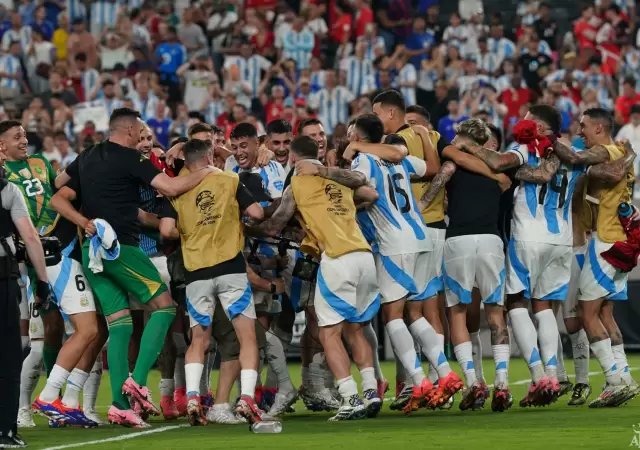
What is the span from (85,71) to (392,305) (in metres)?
16.2

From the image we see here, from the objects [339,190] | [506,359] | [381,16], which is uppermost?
[381,16]

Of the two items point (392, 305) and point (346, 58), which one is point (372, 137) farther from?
point (346, 58)

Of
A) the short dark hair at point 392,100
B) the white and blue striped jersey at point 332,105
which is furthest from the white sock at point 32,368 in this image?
the white and blue striped jersey at point 332,105

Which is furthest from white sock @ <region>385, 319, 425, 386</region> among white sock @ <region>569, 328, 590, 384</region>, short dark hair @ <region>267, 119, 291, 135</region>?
short dark hair @ <region>267, 119, 291, 135</region>

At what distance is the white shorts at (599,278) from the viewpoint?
11977 millimetres

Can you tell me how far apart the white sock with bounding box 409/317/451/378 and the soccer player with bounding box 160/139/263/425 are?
150 cm

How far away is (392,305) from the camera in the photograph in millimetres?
11312

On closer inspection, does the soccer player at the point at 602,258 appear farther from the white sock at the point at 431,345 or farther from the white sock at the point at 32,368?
the white sock at the point at 32,368

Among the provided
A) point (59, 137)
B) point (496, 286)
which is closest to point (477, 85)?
point (59, 137)

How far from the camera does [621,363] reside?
39.5 ft

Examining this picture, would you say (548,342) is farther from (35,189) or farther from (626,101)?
(626,101)

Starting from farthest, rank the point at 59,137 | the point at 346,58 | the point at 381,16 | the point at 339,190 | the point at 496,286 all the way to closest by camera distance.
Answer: the point at 381,16 → the point at 346,58 → the point at 59,137 → the point at 496,286 → the point at 339,190

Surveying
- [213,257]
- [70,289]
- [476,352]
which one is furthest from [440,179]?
[70,289]

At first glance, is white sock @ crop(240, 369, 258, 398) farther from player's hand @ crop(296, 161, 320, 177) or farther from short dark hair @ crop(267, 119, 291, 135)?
short dark hair @ crop(267, 119, 291, 135)
